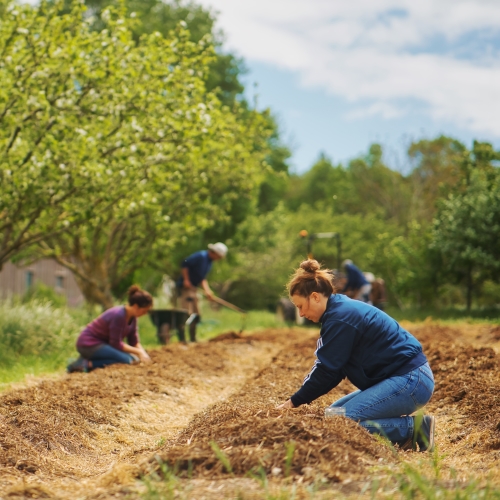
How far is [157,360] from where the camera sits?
1003 centimetres

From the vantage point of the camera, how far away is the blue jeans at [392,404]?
5.11 meters

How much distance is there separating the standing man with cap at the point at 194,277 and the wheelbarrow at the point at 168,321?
0.14 m

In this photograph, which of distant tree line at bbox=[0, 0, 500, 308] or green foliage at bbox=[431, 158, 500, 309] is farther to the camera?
green foliage at bbox=[431, 158, 500, 309]

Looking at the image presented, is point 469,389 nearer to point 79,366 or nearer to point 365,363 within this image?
point 365,363

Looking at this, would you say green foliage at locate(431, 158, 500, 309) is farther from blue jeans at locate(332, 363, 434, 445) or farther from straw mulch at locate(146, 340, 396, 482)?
straw mulch at locate(146, 340, 396, 482)

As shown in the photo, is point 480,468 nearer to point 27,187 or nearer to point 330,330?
point 330,330

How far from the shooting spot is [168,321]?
13312 mm

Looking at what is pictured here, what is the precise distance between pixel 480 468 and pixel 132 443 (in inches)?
125

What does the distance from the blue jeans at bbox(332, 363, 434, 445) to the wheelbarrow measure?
825 centimetres

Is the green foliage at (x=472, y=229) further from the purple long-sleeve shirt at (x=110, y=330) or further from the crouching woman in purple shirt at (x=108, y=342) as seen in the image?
the purple long-sleeve shirt at (x=110, y=330)

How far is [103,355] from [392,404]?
523 centimetres

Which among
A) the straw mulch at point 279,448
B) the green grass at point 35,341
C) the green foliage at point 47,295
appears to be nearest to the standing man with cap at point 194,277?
the green grass at point 35,341

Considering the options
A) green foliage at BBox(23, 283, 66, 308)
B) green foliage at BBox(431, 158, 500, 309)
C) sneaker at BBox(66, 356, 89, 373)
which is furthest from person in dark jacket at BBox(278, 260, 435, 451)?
green foliage at BBox(23, 283, 66, 308)

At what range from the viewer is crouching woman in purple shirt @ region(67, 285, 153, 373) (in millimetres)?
9242
